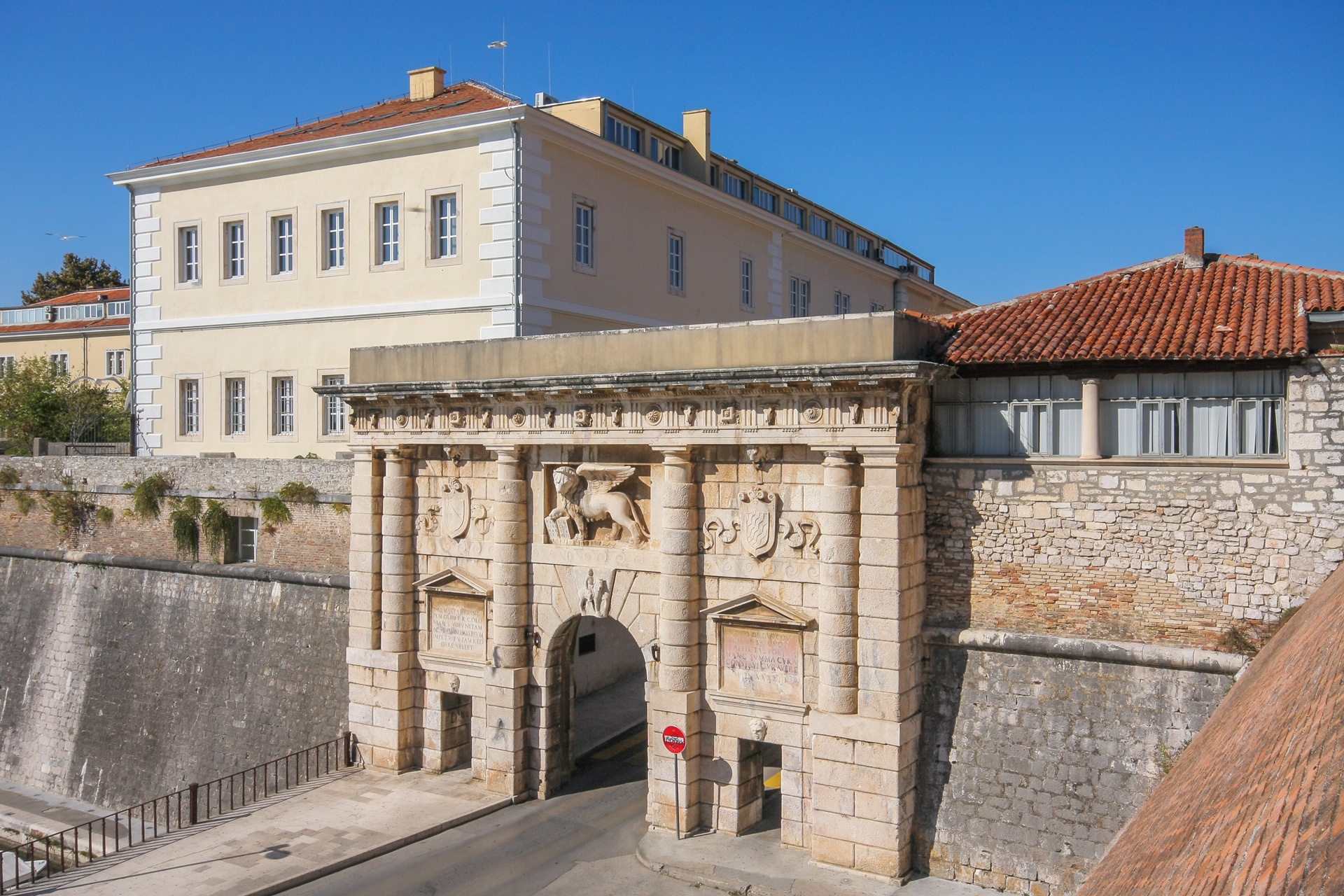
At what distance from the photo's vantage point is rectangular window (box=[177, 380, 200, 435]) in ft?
81.4

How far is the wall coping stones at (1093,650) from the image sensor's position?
12523 mm

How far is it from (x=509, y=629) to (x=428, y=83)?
48.9 feet

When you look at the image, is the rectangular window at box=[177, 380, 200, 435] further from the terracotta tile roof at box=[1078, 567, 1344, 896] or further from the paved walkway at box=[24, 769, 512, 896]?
the terracotta tile roof at box=[1078, 567, 1344, 896]

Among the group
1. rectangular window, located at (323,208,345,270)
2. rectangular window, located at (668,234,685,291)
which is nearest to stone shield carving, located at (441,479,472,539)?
rectangular window, located at (323,208,345,270)

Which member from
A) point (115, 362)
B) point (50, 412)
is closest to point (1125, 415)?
point (50, 412)

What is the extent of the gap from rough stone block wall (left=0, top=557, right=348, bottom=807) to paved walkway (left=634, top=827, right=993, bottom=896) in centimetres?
784

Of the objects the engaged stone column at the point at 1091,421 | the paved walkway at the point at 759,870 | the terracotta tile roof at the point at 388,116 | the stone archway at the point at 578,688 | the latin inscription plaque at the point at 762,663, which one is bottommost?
the paved walkway at the point at 759,870

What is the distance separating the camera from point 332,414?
23.0 meters

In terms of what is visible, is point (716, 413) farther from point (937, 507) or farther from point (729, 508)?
point (937, 507)

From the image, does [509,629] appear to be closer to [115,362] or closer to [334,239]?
[334,239]

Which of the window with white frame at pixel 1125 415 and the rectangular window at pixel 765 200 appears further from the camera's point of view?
the rectangular window at pixel 765 200

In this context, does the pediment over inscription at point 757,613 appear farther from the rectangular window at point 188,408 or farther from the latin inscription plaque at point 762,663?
the rectangular window at point 188,408

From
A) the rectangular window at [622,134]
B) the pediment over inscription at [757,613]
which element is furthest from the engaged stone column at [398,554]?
the rectangular window at [622,134]

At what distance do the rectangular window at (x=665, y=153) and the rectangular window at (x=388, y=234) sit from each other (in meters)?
6.80
